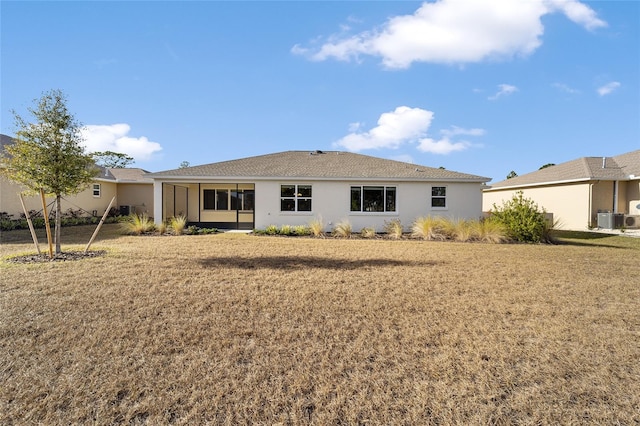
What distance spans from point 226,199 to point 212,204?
972mm

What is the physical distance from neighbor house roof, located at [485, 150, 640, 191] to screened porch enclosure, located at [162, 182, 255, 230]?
67.6 ft

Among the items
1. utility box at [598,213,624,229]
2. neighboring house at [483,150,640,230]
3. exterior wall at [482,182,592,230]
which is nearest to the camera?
Answer: utility box at [598,213,624,229]

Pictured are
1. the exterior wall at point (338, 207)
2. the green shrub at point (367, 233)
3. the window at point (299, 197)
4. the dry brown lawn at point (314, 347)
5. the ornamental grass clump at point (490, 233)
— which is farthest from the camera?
the window at point (299, 197)

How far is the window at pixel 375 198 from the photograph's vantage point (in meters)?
17.8

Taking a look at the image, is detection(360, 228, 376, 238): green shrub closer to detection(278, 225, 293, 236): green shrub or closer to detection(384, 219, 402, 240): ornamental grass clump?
detection(384, 219, 402, 240): ornamental grass clump

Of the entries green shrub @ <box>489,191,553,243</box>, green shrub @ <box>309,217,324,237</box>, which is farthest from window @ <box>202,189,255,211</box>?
green shrub @ <box>489,191,553,243</box>

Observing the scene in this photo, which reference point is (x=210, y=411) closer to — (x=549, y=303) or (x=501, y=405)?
(x=501, y=405)

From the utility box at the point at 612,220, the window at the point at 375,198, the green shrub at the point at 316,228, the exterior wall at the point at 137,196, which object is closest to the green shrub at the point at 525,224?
the window at the point at 375,198

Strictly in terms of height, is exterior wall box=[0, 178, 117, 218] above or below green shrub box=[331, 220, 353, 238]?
above

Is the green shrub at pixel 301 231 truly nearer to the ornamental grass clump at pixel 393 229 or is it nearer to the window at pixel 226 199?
the ornamental grass clump at pixel 393 229

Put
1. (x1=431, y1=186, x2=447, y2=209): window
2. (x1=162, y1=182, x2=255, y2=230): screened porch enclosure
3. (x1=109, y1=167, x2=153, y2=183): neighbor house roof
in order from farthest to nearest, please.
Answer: (x1=109, y1=167, x2=153, y2=183): neighbor house roof, (x1=162, y1=182, x2=255, y2=230): screened porch enclosure, (x1=431, y1=186, x2=447, y2=209): window

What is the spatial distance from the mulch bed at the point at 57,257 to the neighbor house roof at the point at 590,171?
84.3 ft

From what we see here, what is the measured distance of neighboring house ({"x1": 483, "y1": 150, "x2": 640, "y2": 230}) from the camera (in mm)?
20906

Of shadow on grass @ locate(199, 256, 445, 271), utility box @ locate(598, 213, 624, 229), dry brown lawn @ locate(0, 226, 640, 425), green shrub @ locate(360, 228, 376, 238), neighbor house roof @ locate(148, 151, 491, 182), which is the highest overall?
neighbor house roof @ locate(148, 151, 491, 182)
